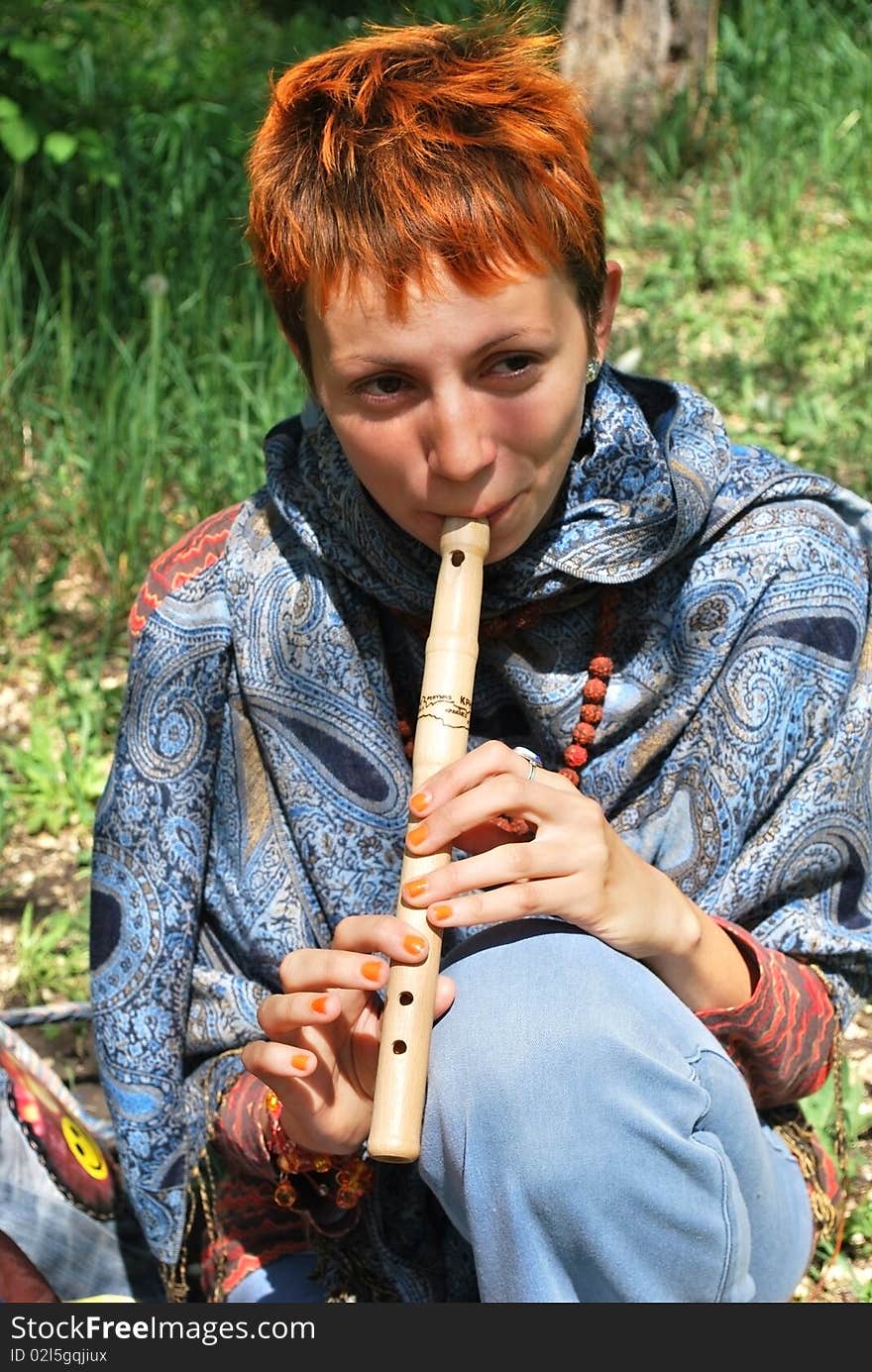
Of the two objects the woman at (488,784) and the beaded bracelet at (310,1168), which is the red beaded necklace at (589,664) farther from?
the beaded bracelet at (310,1168)

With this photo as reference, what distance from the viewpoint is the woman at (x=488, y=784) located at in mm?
1802

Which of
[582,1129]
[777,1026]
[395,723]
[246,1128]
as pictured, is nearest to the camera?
[582,1129]

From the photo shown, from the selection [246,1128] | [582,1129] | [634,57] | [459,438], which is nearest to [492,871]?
[582,1129]

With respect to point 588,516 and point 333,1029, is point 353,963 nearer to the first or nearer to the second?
point 333,1029

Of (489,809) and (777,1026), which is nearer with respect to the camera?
(489,809)

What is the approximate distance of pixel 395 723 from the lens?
2.28m

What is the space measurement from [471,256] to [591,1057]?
89cm

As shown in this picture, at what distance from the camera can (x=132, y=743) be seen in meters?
2.28

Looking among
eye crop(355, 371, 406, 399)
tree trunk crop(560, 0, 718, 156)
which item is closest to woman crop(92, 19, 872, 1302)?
eye crop(355, 371, 406, 399)

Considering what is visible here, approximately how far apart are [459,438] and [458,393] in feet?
0.18

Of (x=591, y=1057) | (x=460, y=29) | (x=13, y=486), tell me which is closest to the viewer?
(x=591, y=1057)

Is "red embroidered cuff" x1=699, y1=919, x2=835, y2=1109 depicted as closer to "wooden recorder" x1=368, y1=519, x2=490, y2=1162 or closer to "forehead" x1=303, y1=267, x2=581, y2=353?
"wooden recorder" x1=368, y1=519, x2=490, y2=1162

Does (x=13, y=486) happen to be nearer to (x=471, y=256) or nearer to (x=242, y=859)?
(x=242, y=859)

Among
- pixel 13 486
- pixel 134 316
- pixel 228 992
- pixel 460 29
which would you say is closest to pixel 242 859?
pixel 228 992
